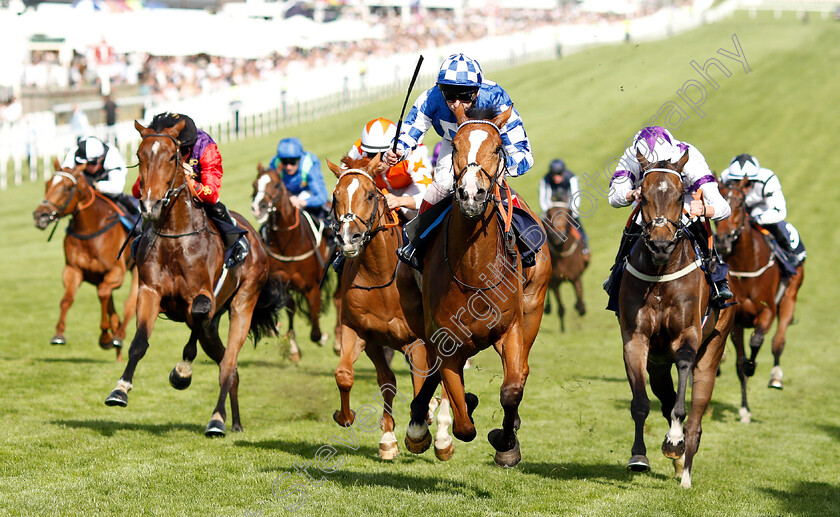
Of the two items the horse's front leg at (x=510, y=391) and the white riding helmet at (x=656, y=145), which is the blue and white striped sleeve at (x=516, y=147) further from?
the white riding helmet at (x=656, y=145)

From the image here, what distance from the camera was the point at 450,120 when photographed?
6.51 meters

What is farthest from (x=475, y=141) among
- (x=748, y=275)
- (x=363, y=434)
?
(x=748, y=275)

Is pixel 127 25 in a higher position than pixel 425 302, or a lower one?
higher


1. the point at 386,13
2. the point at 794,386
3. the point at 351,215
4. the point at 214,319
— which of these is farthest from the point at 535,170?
the point at 386,13

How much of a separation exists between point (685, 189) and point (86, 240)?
24.0ft

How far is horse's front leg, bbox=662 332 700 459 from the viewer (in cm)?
658

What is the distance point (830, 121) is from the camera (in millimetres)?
33594

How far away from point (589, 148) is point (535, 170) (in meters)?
2.78

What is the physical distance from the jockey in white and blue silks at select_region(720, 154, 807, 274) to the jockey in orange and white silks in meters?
3.58

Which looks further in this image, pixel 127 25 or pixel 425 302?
pixel 127 25

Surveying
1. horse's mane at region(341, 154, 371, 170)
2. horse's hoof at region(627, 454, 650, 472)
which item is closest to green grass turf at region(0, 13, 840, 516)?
horse's hoof at region(627, 454, 650, 472)

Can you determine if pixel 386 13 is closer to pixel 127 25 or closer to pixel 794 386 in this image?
pixel 127 25

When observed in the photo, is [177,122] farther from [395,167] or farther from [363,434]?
[363,434]

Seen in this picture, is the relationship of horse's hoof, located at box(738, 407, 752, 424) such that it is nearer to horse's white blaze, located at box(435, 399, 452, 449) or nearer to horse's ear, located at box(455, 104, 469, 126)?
horse's white blaze, located at box(435, 399, 452, 449)
